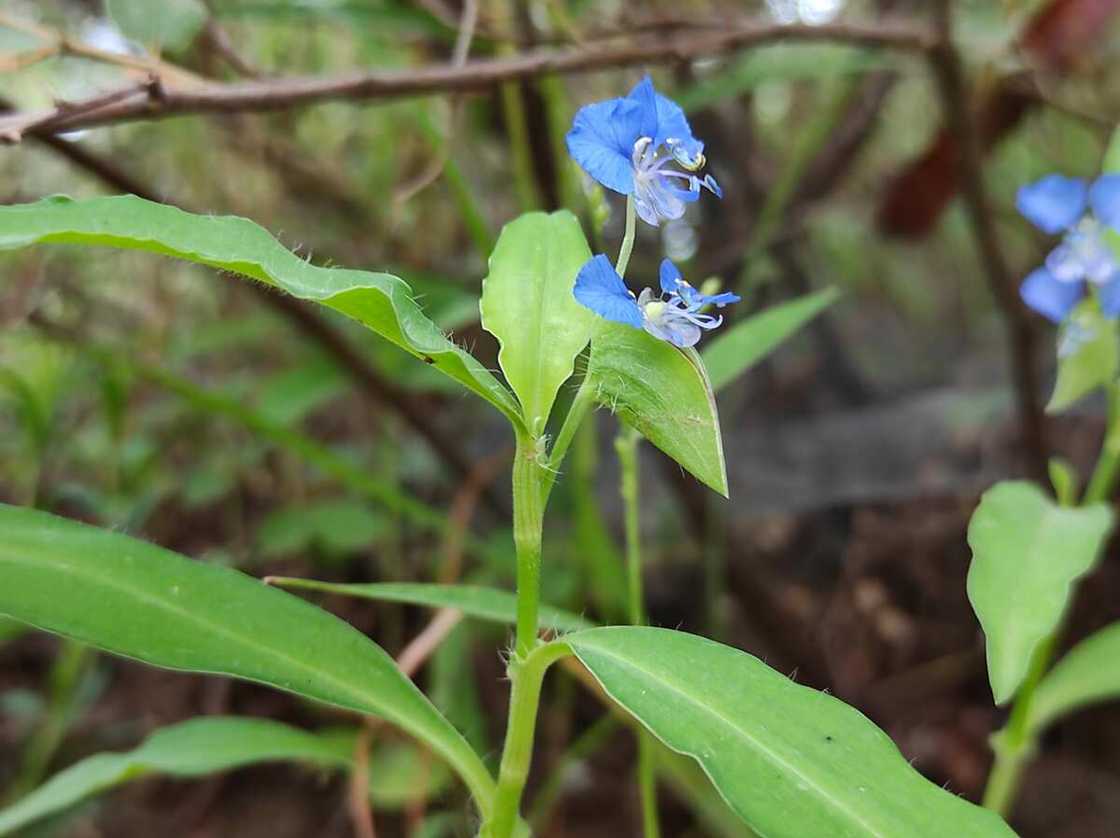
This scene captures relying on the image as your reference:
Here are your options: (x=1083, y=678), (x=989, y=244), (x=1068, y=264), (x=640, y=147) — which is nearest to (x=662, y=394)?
(x=640, y=147)

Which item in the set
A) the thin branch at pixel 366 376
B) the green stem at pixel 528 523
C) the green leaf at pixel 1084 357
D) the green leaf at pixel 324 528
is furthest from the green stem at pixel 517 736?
the green leaf at pixel 324 528

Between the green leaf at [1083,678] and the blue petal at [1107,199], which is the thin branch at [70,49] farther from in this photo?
the green leaf at [1083,678]

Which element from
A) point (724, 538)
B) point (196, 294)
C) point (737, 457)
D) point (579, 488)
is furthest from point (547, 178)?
point (196, 294)

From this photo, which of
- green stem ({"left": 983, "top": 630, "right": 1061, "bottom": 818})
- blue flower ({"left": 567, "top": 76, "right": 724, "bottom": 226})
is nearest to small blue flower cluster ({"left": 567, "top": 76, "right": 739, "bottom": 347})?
blue flower ({"left": 567, "top": 76, "right": 724, "bottom": 226})

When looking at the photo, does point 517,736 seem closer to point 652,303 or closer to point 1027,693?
point 652,303

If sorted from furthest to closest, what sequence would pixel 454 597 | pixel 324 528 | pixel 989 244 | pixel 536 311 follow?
1. pixel 324 528
2. pixel 989 244
3. pixel 454 597
4. pixel 536 311

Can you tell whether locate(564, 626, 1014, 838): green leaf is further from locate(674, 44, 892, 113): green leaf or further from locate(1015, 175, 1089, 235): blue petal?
locate(674, 44, 892, 113): green leaf
